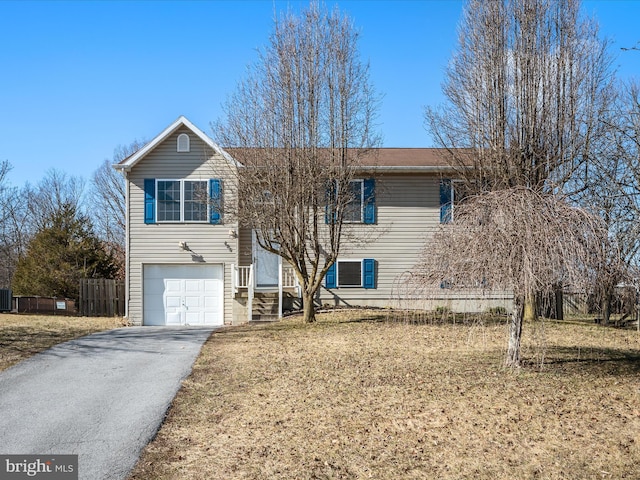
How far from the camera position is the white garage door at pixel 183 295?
21.0 m

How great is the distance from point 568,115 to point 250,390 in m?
11.8

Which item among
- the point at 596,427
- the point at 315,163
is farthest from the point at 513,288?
the point at 315,163

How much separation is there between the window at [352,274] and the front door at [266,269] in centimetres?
182

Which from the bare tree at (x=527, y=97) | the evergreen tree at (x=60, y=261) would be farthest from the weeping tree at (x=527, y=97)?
the evergreen tree at (x=60, y=261)

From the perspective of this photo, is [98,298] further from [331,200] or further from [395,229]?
[331,200]

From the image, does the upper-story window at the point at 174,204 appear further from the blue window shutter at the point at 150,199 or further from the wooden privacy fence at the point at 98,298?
the wooden privacy fence at the point at 98,298

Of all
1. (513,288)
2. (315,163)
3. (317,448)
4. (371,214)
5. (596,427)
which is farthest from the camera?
(371,214)

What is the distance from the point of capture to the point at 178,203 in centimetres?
2088

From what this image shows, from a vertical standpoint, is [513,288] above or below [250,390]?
above

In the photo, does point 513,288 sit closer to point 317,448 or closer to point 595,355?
point 317,448

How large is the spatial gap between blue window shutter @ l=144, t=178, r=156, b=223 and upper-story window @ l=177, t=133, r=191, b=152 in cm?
129

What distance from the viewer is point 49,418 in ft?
27.3

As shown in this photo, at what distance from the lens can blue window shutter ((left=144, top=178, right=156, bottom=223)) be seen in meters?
20.7

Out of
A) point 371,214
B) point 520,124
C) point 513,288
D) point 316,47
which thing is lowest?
point 513,288
